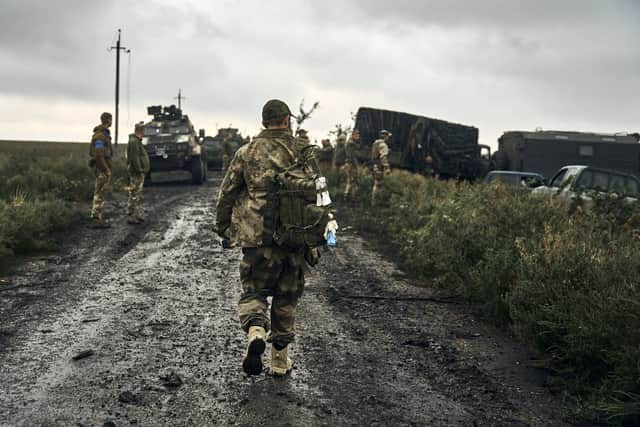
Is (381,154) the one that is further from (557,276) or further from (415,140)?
(557,276)

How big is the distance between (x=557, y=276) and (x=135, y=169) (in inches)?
347

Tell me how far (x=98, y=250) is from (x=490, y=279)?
553 centimetres

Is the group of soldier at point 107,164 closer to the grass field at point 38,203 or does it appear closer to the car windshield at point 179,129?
the grass field at point 38,203

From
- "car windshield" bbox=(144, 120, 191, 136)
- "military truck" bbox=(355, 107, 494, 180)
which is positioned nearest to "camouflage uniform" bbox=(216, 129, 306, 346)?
"car windshield" bbox=(144, 120, 191, 136)

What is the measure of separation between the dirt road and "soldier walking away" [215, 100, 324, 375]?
37 cm

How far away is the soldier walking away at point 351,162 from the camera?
1755cm

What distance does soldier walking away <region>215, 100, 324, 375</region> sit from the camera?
4.56 metres

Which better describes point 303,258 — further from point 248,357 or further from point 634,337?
point 634,337

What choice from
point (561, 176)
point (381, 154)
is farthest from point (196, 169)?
point (561, 176)

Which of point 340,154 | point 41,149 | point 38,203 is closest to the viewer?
point 38,203

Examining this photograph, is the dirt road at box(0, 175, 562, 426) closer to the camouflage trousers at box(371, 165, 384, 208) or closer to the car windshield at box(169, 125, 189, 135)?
the camouflage trousers at box(371, 165, 384, 208)

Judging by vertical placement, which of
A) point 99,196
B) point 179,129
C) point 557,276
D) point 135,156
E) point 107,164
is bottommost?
point 557,276

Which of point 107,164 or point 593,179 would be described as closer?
point 593,179

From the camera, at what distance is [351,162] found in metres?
17.6
